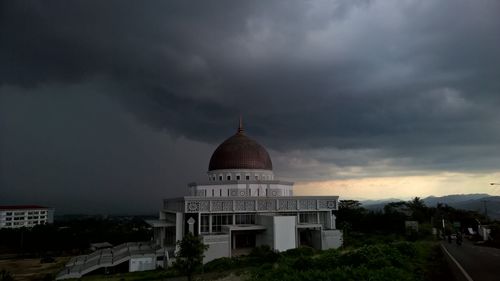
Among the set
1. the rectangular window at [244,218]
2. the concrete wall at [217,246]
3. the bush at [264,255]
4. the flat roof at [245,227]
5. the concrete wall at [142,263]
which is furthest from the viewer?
the rectangular window at [244,218]

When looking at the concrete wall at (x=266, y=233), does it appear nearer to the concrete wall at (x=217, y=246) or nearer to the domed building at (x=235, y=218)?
the domed building at (x=235, y=218)

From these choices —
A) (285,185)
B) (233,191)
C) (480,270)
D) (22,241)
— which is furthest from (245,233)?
(22,241)

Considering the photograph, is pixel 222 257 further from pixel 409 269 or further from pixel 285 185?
pixel 409 269

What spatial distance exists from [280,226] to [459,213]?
172ft

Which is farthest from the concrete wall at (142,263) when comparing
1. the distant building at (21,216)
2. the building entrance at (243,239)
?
the distant building at (21,216)

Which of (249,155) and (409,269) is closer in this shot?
(409,269)

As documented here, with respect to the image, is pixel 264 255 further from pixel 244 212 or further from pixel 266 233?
pixel 244 212

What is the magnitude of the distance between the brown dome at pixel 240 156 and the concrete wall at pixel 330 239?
531 inches

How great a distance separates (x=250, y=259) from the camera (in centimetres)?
3653

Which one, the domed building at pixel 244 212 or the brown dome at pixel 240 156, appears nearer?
the domed building at pixel 244 212

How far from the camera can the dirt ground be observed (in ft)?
145

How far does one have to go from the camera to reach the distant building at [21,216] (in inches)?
4867

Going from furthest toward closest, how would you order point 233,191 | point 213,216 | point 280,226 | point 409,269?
1. point 233,191
2. point 213,216
3. point 280,226
4. point 409,269

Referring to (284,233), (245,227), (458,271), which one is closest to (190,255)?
(245,227)
